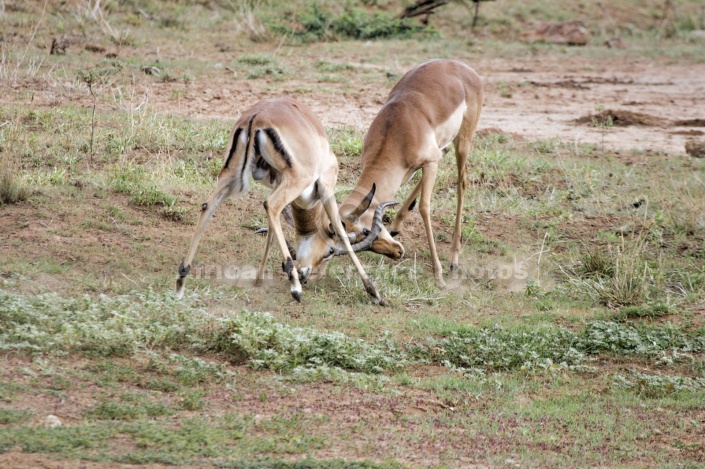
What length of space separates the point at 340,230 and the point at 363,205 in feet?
1.10

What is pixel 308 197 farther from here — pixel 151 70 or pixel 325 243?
pixel 151 70

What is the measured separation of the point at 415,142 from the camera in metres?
7.91

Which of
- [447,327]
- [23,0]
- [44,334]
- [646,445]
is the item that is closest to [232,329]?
[44,334]

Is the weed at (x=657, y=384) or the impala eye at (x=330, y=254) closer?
the weed at (x=657, y=384)

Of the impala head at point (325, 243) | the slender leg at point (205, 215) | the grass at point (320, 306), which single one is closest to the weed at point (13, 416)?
the grass at point (320, 306)

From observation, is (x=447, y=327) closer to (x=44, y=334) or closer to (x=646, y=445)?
(x=646, y=445)

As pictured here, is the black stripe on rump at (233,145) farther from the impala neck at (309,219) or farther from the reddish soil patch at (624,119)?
the reddish soil patch at (624,119)

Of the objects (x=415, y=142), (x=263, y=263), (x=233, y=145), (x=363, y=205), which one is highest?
(x=233, y=145)

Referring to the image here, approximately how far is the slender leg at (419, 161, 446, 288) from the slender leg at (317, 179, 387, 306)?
31.7 inches

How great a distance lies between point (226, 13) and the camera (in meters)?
17.0

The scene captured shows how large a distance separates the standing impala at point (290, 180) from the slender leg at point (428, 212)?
0.66 m

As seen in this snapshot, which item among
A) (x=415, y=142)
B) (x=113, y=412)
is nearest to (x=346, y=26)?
(x=415, y=142)

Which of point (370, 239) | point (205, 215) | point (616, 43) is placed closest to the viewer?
point (205, 215)

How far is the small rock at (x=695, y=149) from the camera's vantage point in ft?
37.8
